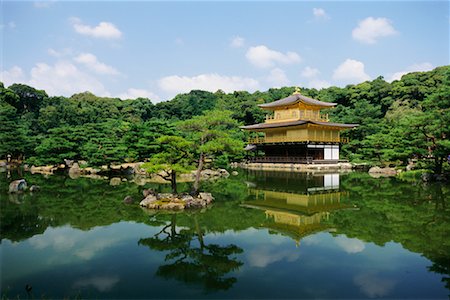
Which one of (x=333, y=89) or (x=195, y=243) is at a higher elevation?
(x=333, y=89)

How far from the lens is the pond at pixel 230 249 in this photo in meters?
5.61

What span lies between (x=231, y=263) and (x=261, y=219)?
404cm

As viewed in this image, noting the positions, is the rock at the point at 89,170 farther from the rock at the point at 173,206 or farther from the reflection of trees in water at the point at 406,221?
the reflection of trees in water at the point at 406,221

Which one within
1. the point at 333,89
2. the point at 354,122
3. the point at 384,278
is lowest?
the point at 384,278

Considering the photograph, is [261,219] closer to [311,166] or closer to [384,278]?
[384,278]

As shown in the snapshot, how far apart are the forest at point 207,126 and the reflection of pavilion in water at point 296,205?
2.40m

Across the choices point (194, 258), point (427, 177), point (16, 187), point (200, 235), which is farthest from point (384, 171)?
point (16, 187)

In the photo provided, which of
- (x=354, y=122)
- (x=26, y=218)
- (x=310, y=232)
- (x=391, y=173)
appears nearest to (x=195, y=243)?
Answer: (x=310, y=232)

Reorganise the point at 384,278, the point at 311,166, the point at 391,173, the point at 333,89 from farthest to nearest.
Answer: the point at 333,89 < the point at 311,166 < the point at 391,173 < the point at 384,278

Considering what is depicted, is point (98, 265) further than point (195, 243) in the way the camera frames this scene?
No

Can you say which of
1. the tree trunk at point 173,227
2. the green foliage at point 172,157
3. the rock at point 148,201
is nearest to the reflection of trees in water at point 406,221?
the tree trunk at point 173,227

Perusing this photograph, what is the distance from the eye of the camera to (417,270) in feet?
20.6

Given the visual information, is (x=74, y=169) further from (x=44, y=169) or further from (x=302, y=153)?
(x=302, y=153)

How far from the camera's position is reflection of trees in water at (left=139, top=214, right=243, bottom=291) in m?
5.94
